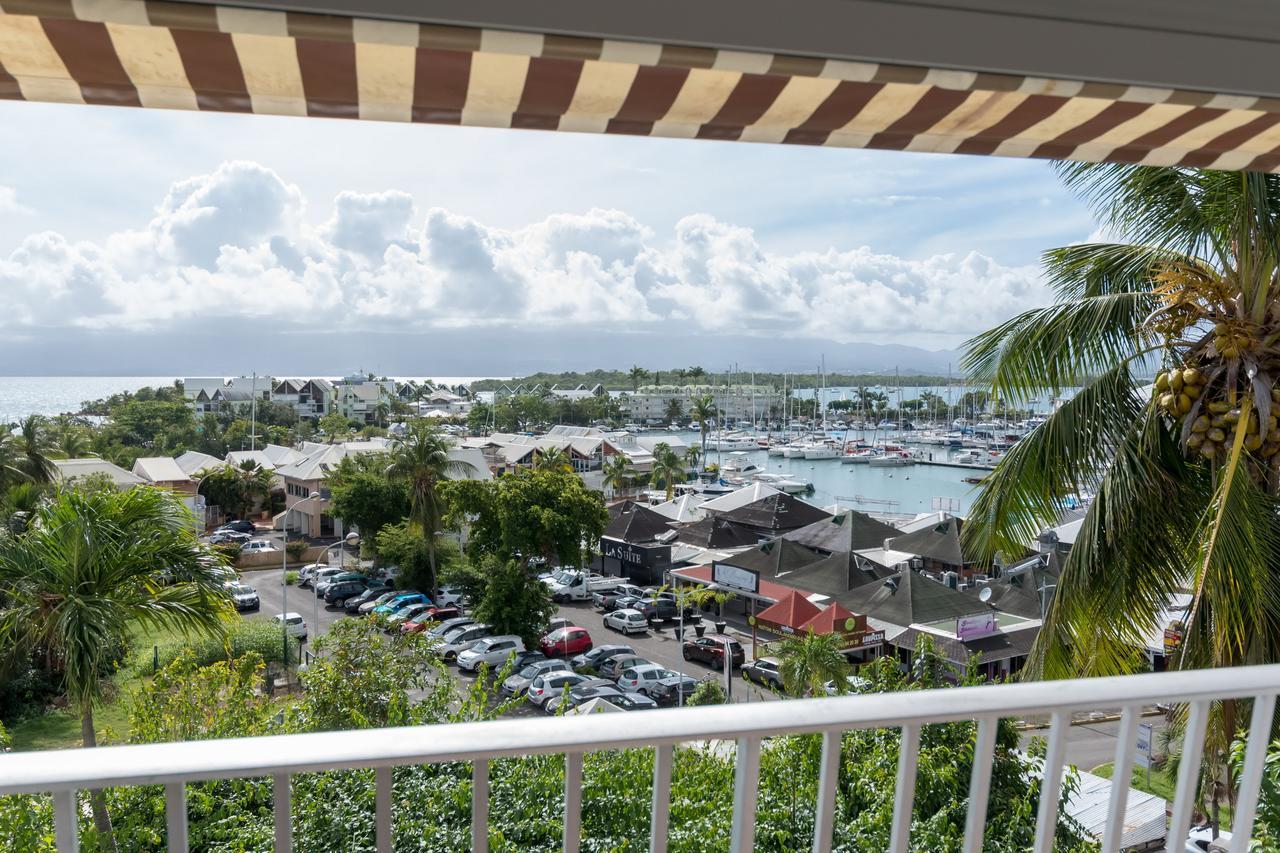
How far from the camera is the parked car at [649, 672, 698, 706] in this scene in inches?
527

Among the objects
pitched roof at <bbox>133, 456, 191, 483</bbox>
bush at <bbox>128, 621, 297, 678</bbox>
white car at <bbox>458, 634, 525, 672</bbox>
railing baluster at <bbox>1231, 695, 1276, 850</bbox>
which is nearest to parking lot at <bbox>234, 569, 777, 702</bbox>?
white car at <bbox>458, 634, 525, 672</bbox>

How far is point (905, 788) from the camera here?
0.99 m

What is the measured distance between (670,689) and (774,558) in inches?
196

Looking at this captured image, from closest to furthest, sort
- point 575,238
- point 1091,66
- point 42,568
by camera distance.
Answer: point 1091,66 < point 42,568 < point 575,238

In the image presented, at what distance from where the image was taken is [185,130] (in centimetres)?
3198

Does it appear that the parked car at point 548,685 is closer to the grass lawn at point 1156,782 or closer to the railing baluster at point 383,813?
the grass lawn at point 1156,782

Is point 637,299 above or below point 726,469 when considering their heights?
above

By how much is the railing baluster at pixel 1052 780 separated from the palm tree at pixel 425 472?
17971mm

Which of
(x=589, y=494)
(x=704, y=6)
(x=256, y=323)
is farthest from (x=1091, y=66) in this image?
(x=256, y=323)

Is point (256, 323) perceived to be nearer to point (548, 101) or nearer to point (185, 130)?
point (185, 130)

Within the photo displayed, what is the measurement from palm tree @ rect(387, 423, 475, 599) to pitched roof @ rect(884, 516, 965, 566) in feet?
34.3

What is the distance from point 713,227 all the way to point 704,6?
6124 centimetres

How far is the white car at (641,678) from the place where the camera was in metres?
13.4

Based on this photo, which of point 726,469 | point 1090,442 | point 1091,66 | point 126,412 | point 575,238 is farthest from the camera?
point 575,238
